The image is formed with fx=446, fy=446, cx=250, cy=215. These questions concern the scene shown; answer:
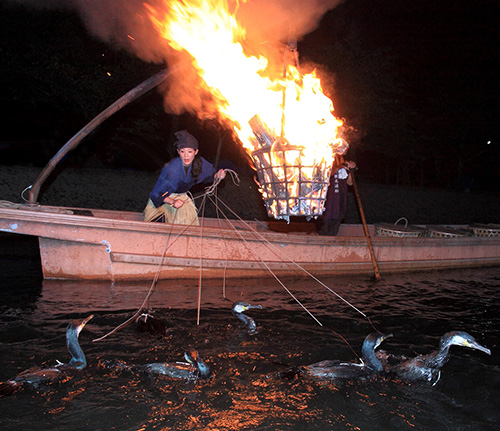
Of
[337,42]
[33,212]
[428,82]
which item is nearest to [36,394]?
[33,212]

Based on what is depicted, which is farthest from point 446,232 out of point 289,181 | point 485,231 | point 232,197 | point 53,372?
point 53,372

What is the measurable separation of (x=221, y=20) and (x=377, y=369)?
469cm

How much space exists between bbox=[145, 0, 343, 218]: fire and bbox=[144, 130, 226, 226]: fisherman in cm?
173

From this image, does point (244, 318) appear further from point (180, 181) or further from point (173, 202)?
point (180, 181)

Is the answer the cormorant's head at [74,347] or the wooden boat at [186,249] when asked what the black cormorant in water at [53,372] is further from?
the wooden boat at [186,249]

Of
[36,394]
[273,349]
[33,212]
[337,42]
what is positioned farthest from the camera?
[337,42]

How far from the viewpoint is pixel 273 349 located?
540 centimetres

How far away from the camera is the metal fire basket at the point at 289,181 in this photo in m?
4.58

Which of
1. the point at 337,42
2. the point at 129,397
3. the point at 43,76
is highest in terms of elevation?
the point at 337,42

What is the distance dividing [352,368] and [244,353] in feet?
4.16

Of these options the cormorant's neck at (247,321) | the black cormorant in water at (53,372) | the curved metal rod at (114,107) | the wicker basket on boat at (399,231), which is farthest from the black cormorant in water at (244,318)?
the wicker basket on boat at (399,231)

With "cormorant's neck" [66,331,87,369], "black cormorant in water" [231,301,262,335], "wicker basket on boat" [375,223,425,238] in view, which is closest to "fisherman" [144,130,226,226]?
"black cormorant in water" [231,301,262,335]

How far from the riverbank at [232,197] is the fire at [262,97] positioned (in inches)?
163

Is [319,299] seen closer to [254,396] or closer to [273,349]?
[273,349]
